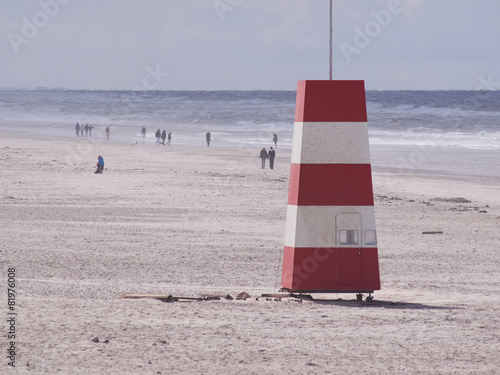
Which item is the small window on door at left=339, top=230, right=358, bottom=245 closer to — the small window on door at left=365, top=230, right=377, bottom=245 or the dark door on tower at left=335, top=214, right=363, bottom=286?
the dark door on tower at left=335, top=214, right=363, bottom=286

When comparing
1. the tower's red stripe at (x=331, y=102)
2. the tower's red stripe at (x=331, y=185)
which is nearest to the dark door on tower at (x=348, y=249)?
the tower's red stripe at (x=331, y=185)

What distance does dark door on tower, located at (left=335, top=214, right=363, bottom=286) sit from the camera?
6.93 m

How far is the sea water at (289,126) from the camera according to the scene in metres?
41.6

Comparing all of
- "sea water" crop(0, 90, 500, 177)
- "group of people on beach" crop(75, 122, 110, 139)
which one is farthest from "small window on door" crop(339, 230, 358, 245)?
"group of people on beach" crop(75, 122, 110, 139)

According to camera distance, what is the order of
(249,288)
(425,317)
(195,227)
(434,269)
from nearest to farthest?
(425,317)
(249,288)
(434,269)
(195,227)

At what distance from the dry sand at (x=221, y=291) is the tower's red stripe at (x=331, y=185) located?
0.90 meters

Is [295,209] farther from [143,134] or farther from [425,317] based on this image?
[143,134]

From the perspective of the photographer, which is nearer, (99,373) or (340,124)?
(99,373)

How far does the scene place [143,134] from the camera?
61.2 meters

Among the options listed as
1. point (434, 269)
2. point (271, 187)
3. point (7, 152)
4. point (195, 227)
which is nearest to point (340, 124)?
point (434, 269)

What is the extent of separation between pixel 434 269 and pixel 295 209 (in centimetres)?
309

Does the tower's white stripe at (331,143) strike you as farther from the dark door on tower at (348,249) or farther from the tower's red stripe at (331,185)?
the dark door on tower at (348,249)

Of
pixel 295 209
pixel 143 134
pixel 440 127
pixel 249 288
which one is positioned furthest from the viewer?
pixel 440 127

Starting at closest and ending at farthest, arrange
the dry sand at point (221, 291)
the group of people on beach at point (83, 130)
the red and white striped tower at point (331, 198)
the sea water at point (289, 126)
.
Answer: the dry sand at point (221, 291)
the red and white striped tower at point (331, 198)
the sea water at point (289, 126)
the group of people on beach at point (83, 130)
